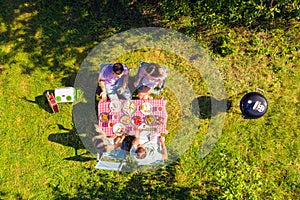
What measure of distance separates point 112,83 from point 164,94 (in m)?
1.39

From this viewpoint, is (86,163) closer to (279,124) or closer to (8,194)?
(8,194)

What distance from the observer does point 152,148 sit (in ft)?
27.1

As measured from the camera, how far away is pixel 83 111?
898cm

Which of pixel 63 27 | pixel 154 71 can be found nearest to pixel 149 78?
pixel 154 71

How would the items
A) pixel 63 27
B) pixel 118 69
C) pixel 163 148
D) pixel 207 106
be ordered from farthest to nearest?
pixel 63 27 < pixel 207 106 < pixel 163 148 < pixel 118 69

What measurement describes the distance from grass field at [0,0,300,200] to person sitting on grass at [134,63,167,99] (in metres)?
0.68

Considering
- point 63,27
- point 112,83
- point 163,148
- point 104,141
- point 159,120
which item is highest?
point 63,27

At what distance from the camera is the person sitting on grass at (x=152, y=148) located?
823 cm

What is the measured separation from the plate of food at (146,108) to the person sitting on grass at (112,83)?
689 millimetres

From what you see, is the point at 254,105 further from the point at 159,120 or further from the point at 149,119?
the point at 149,119

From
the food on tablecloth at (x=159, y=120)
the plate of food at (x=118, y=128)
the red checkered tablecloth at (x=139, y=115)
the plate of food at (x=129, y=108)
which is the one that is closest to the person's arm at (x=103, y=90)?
the red checkered tablecloth at (x=139, y=115)

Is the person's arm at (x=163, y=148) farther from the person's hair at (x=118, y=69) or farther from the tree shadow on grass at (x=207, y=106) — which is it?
the person's hair at (x=118, y=69)

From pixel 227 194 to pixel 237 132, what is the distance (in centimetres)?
200

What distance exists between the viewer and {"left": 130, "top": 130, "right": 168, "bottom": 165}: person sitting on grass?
8.23m
